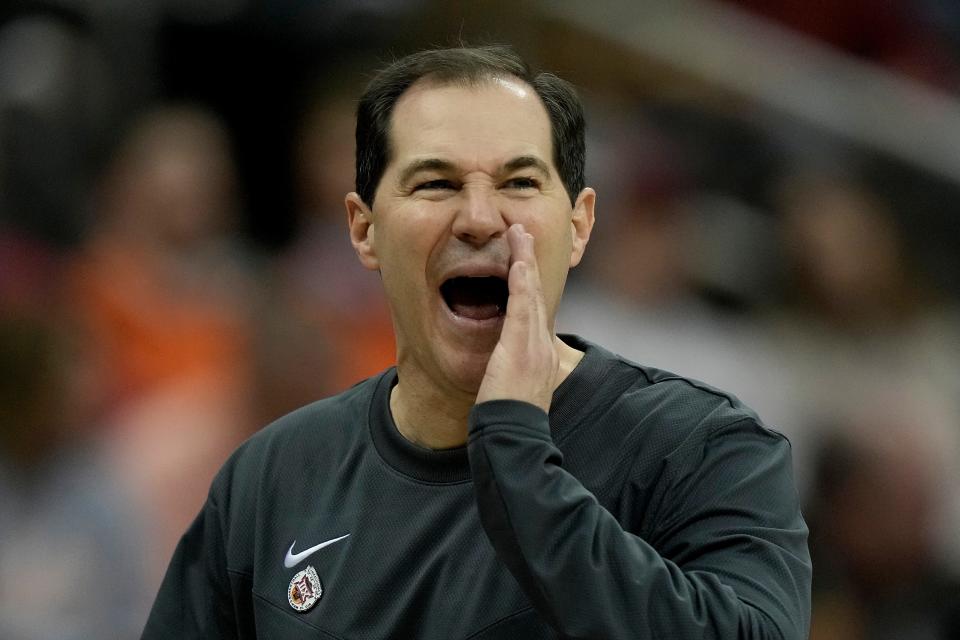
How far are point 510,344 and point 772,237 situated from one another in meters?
3.30

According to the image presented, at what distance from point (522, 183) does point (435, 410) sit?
460 mm

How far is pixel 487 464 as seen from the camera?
6.89 ft

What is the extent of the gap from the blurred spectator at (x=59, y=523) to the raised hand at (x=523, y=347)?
104 inches

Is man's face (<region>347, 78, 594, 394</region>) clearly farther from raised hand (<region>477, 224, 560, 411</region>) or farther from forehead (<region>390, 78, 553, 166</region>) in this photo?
raised hand (<region>477, 224, 560, 411</region>)

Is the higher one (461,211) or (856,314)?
(461,211)

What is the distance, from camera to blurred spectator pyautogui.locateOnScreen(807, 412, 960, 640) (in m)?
4.82

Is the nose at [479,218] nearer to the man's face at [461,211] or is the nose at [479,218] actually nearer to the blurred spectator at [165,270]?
the man's face at [461,211]

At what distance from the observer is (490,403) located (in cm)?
216

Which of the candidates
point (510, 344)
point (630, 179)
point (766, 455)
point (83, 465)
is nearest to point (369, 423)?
point (510, 344)

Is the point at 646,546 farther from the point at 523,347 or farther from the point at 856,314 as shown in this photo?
the point at 856,314

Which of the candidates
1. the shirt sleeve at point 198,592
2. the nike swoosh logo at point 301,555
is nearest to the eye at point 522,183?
the nike swoosh logo at point 301,555

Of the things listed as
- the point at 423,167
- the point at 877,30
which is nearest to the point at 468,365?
the point at 423,167

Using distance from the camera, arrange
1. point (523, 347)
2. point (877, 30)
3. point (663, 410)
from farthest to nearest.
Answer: point (877, 30) → point (663, 410) → point (523, 347)

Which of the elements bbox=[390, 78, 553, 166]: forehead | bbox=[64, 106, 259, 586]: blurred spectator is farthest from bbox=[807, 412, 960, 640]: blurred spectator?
bbox=[390, 78, 553, 166]: forehead
